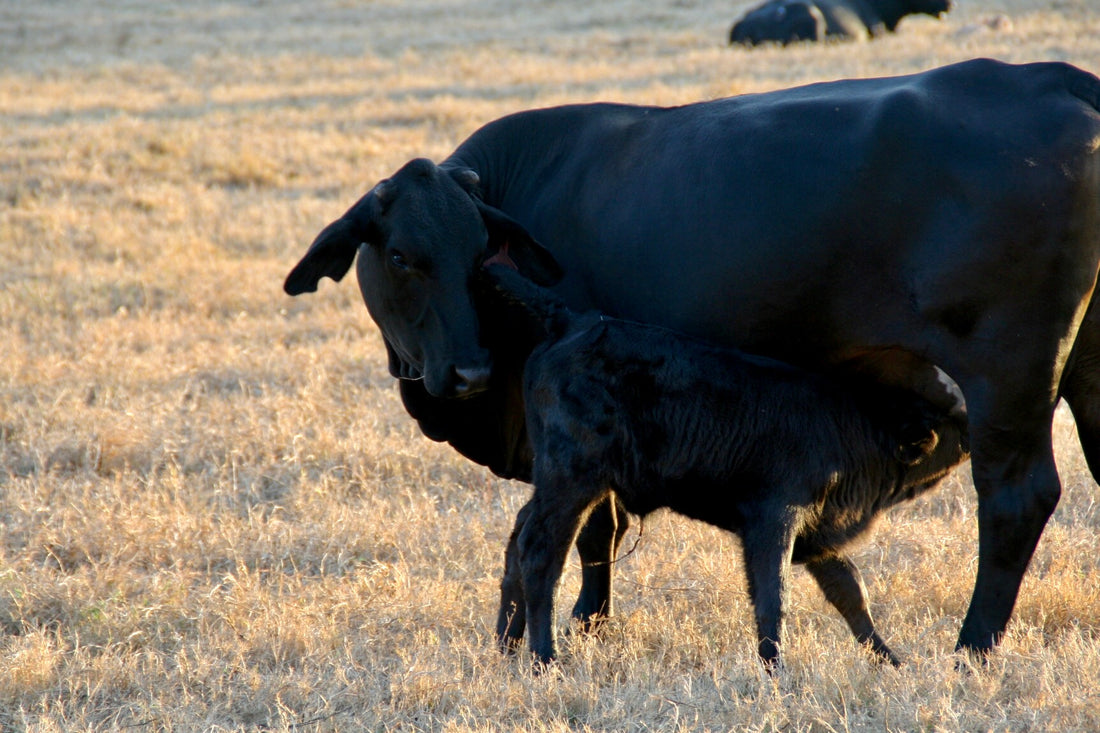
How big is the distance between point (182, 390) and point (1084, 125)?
564 centimetres

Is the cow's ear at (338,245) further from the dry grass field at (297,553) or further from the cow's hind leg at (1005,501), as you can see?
the cow's hind leg at (1005,501)

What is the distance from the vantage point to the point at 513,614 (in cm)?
491

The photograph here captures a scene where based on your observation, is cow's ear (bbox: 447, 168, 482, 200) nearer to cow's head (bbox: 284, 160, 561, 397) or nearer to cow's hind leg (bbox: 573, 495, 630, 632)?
cow's head (bbox: 284, 160, 561, 397)

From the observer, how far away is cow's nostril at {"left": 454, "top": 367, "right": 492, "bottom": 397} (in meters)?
4.55

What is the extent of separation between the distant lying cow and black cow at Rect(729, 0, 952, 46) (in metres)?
20.7

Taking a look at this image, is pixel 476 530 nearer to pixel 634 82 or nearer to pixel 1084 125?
pixel 1084 125

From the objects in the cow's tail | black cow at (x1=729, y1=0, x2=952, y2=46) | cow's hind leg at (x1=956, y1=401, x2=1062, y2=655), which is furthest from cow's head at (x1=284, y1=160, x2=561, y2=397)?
black cow at (x1=729, y1=0, x2=952, y2=46)

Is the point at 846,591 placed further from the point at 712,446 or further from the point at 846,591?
the point at 712,446

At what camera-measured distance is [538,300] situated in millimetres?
4598

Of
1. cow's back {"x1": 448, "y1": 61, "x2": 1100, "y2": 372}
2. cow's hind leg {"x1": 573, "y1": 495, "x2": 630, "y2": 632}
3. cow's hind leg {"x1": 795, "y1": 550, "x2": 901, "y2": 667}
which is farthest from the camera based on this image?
cow's hind leg {"x1": 573, "y1": 495, "x2": 630, "y2": 632}

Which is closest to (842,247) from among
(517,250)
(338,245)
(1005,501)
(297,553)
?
(1005,501)

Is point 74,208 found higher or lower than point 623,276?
lower

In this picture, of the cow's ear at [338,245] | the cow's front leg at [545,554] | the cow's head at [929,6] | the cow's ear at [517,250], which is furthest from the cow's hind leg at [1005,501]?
the cow's head at [929,6]

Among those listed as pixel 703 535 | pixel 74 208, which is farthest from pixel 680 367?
pixel 74 208
